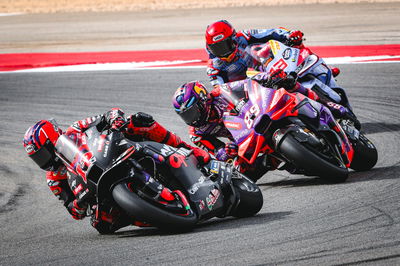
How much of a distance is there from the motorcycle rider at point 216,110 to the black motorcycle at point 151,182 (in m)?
1.13

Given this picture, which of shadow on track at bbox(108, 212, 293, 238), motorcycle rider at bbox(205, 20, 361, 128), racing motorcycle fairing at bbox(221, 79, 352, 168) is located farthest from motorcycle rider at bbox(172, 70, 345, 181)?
shadow on track at bbox(108, 212, 293, 238)

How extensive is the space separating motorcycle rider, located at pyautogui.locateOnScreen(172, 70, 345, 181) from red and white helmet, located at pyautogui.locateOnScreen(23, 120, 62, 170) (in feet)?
5.45

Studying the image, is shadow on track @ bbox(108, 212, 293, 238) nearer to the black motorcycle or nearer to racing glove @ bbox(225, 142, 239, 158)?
the black motorcycle

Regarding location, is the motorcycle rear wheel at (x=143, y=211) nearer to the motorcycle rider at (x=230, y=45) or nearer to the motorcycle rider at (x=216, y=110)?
the motorcycle rider at (x=216, y=110)

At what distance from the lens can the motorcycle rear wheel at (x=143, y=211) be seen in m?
5.39

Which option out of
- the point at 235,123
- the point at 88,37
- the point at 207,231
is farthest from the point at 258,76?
the point at 88,37

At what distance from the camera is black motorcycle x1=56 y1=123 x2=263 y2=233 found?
5535mm

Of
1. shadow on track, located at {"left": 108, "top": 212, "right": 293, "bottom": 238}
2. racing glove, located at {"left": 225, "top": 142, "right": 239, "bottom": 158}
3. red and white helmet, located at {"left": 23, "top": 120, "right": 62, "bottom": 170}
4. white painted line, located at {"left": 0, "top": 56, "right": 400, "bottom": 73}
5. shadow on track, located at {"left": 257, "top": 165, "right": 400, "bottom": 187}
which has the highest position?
red and white helmet, located at {"left": 23, "top": 120, "right": 62, "bottom": 170}

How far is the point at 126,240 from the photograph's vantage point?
591 centimetres

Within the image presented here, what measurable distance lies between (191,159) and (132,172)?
34.0 inches

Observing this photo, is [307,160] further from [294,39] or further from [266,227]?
[294,39]

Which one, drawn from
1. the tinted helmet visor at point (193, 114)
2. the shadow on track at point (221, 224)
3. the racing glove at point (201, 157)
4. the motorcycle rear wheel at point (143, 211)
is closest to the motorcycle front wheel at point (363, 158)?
the tinted helmet visor at point (193, 114)

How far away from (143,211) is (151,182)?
296mm

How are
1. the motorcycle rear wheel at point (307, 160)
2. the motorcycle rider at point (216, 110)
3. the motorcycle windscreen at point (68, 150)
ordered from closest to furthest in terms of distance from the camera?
the motorcycle windscreen at point (68, 150)
the motorcycle rear wheel at point (307, 160)
the motorcycle rider at point (216, 110)
